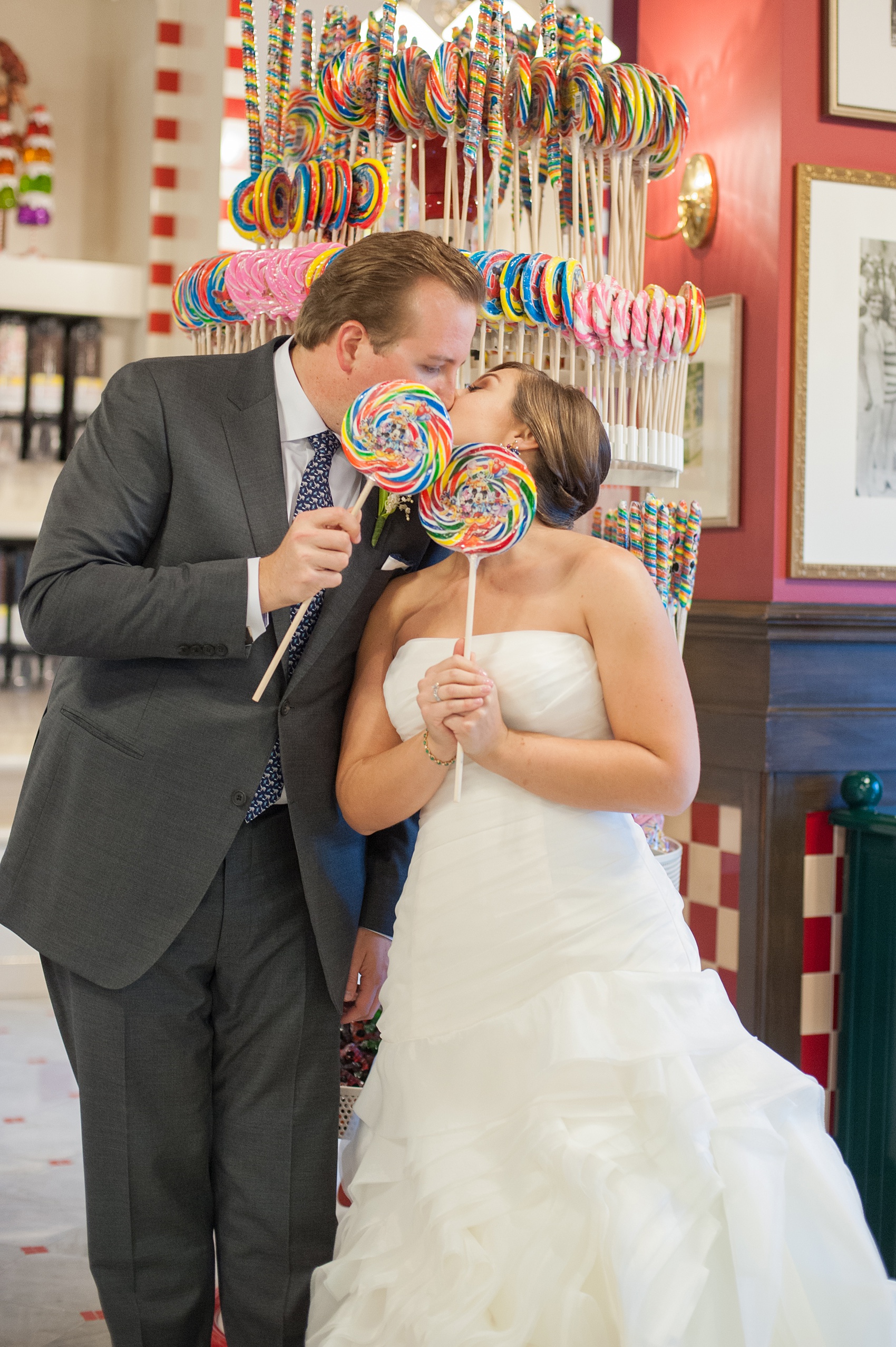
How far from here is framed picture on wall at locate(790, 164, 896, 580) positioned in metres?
3.10

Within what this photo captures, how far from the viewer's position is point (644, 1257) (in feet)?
4.39

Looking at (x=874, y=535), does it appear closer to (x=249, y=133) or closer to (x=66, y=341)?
(x=249, y=133)

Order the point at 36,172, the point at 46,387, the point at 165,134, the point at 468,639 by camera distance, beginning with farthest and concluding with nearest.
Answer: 1. the point at 36,172
2. the point at 46,387
3. the point at 165,134
4. the point at 468,639

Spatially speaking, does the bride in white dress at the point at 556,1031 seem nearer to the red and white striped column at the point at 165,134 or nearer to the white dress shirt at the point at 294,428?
the white dress shirt at the point at 294,428

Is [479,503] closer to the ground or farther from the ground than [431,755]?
farther from the ground

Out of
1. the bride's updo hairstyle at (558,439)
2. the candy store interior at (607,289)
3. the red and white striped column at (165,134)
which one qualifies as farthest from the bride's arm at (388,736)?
the red and white striped column at (165,134)

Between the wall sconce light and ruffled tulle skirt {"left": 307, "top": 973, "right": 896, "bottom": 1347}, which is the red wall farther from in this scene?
ruffled tulle skirt {"left": 307, "top": 973, "right": 896, "bottom": 1347}

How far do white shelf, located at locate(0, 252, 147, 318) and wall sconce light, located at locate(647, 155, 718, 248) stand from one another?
1939mm

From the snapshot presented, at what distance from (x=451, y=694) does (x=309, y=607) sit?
0.30 metres

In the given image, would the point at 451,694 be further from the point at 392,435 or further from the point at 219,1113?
the point at 219,1113

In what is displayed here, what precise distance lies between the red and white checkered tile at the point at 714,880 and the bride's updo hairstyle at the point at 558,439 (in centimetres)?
151

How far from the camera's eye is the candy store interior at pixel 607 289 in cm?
222

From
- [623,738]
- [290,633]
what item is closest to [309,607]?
[290,633]

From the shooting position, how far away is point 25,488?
4.64 meters
